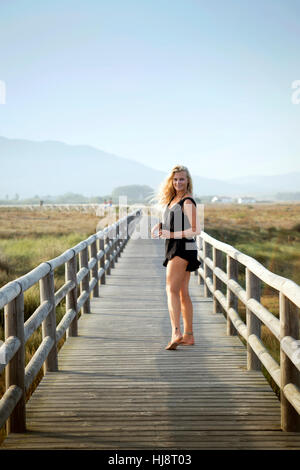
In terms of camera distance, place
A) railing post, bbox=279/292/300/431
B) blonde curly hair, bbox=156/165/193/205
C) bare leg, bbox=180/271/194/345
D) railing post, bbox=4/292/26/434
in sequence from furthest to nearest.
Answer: bare leg, bbox=180/271/194/345, blonde curly hair, bbox=156/165/193/205, railing post, bbox=4/292/26/434, railing post, bbox=279/292/300/431

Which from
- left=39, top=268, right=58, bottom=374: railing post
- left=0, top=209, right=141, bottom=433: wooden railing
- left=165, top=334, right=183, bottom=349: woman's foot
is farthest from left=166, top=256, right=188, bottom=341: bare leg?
left=39, top=268, right=58, bottom=374: railing post

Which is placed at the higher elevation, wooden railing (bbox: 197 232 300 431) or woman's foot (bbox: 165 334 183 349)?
wooden railing (bbox: 197 232 300 431)

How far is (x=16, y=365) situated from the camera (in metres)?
3.73

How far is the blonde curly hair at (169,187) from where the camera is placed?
17.9ft

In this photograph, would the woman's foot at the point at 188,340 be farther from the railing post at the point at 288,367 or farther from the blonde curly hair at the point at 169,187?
the railing post at the point at 288,367

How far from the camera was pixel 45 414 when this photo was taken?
410cm

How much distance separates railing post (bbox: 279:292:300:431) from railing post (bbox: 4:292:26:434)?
1.81 meters

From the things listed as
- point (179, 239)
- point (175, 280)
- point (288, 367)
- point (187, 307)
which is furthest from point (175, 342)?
point (288, 367)

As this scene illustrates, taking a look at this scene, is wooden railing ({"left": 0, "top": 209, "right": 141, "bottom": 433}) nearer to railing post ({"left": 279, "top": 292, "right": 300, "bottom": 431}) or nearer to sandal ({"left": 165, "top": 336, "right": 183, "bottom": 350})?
sandal ({"left": 165, "top": 336, "right": 183, "bottom": 350})

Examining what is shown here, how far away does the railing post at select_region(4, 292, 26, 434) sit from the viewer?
3695 millimetres

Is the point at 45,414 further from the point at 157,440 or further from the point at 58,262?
the point at 58,262

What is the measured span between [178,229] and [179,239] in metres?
0.14

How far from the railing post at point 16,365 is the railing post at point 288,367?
1.81 meters

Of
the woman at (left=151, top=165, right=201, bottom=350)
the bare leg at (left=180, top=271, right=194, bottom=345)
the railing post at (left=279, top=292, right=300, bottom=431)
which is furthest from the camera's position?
the bare leg at (left=180, top=271, right=194, bottom=345)
